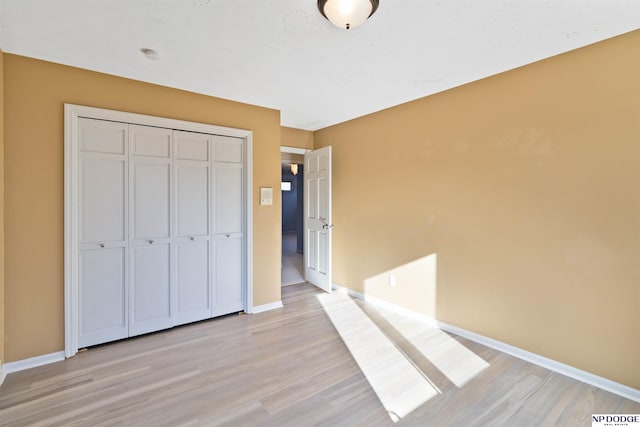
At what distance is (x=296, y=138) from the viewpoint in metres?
4.75

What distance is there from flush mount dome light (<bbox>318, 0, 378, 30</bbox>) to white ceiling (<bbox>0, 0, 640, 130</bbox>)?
0.14 metres

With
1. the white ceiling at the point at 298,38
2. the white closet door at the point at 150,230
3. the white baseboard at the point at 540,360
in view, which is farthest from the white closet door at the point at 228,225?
the white baseboard at the point at 540,360

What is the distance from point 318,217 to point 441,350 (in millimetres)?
2441

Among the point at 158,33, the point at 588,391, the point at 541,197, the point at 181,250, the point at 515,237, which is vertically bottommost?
the point at 588,391

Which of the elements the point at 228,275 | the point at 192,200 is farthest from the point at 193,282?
the point at 192,200

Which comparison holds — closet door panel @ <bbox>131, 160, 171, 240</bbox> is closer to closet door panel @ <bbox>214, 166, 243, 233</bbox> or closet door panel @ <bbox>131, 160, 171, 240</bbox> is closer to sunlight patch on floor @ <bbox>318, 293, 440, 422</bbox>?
closet door panel @ <bbox>214, 166, 243, 233</bbox>

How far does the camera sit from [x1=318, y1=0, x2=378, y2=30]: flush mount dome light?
1633 millimetres

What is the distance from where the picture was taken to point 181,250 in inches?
125

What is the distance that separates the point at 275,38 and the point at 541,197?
2.44 meters

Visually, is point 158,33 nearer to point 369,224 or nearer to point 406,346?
point 369,224

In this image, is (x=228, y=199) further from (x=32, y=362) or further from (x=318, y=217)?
(x=32, y=362)

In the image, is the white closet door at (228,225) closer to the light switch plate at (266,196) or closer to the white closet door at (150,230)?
the light switch plate at (266,196)

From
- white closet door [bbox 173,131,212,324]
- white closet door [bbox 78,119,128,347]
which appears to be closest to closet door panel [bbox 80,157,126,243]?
white closet door [bbox 78,119,128,347]

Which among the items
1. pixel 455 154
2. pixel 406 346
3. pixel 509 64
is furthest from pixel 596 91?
pixel 406 346
